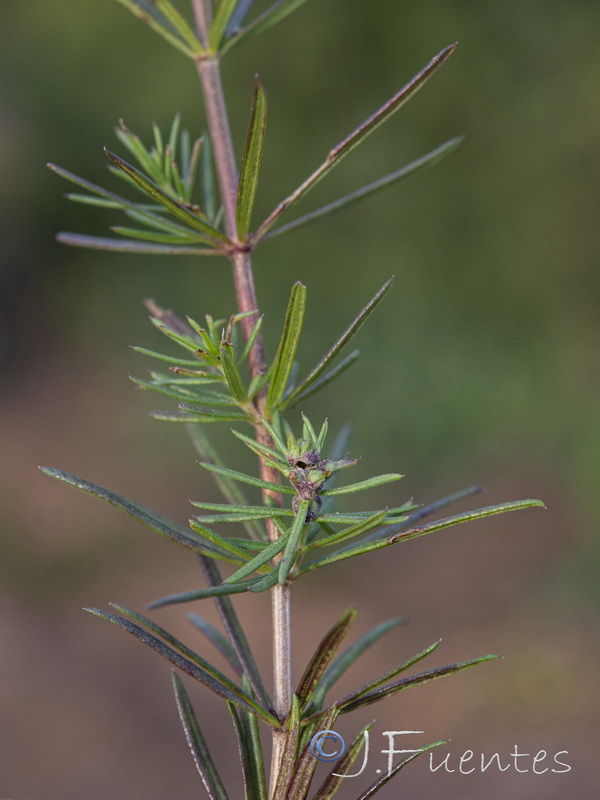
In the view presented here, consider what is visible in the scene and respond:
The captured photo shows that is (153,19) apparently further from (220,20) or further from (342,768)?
(342,768)

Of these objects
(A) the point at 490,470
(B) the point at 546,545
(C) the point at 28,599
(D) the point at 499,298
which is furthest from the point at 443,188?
(C) the point at 28,599

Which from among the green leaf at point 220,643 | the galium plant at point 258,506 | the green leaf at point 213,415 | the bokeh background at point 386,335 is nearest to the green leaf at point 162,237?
the galium plant at point 258,506

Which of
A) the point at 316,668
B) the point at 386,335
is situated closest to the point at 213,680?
the point at 316,668

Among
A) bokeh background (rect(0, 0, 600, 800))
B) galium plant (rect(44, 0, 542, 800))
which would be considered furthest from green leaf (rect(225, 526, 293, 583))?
bokeh background (rect(0, 0, 600, 800))

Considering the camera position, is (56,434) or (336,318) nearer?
(336,318)

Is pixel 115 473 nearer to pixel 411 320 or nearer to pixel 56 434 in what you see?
pixel 56 434

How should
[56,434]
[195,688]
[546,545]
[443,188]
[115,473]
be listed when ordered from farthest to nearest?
[56,434] < [115,473] < [443,188] < [546,545] < [195,688]

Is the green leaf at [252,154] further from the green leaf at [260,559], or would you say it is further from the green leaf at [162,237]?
the green leaf at [260,559]
